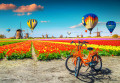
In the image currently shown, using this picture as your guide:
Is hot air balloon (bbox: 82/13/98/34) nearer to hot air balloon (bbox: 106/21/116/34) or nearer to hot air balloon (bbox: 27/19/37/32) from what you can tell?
hot air balloon (bbox: 106/21/116/34)

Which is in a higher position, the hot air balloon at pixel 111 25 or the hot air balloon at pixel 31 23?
the hot air balloon at pixel 31 23

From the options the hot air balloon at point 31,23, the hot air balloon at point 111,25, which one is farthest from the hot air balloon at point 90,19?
the hot air balloon at point 31,23

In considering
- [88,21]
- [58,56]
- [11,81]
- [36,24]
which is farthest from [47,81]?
[36,24]

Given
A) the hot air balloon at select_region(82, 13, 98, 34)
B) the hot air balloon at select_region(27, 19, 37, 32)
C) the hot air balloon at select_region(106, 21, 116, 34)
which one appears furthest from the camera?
the hot air balloon at select_region(27, 19, 37, 32)

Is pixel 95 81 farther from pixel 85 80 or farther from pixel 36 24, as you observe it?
pixel 36 24

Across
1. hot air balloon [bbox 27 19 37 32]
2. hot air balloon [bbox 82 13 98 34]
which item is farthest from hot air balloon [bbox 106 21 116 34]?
hot air balloon [bbox 27 19 37 32]

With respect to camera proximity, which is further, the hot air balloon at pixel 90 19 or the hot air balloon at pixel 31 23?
the hot air balloon at pixel 31 23

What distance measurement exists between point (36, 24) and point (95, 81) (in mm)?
41589

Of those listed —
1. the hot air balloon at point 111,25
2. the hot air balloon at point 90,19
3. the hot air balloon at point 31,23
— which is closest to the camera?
the hot air balloon at point 90,19

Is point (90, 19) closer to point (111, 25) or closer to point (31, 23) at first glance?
point (111, 25)

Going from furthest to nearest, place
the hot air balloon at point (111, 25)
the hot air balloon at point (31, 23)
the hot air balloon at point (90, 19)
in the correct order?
1. the hot air balloon at point (31, 23)
2. the hot air balloon at point (111, 25)
3. the hot air balloon at point (90, 19)

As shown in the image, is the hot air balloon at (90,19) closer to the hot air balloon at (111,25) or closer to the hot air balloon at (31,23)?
the hot air balloon at (111,25)

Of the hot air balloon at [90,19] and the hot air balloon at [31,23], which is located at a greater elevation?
the hot air balloon at [31,23]

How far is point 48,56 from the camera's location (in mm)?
8023
